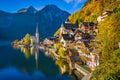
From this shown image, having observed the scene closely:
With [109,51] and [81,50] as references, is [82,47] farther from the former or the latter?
[109,51]

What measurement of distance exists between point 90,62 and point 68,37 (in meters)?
37.1

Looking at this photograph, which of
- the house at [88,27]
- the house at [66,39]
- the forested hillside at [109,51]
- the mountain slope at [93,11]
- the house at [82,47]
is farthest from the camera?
the mountain slope at [93,11]

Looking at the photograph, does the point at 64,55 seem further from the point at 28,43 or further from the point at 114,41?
the point at 28,43

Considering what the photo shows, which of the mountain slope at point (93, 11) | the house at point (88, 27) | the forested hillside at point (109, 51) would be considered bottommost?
the forested hillside at point (109, 51)

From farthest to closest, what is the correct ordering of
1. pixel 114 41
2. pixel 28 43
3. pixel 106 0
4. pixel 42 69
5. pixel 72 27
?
pixel 28 43 < pixel 72 27 < pixel 106 0 < pixel 42 69 < pixel 114 41

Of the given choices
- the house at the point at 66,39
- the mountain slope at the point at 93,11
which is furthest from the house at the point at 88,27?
the mountain slope at the point at 93,11

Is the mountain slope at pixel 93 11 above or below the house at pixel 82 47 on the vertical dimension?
above

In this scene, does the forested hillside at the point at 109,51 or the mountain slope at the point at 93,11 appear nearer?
the forested hillside at the point at 109,51

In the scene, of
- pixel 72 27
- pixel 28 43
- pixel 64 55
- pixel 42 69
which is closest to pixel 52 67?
pixel 42 69

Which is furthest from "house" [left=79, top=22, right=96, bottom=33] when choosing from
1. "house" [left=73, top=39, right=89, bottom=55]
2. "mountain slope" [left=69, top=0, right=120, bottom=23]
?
"house" [left=73, top=39, right=89, bottom=55]

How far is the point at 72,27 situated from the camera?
329 ft

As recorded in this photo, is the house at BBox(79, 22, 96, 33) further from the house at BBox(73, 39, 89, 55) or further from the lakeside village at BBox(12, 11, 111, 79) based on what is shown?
the house at BBox(73, 39, 89, 55)

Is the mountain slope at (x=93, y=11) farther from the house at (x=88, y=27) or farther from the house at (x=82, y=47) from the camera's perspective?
the house at (x=82, y=47)

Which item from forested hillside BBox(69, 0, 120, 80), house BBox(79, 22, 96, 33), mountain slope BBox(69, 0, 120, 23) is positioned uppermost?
mountain slope BBox(69, 0, 120, 23)
